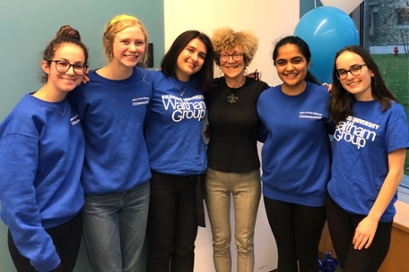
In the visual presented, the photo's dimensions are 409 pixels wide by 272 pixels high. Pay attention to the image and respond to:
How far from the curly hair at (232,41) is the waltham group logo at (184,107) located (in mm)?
309

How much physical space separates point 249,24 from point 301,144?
99 cm

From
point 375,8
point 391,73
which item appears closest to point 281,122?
point 391,73

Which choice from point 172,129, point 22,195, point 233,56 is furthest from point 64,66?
point 233,56

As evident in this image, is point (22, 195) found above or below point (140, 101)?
below

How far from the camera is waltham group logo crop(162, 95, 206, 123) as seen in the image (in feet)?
5.95

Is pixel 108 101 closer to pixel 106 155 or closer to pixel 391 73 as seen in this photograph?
pixel 106 155

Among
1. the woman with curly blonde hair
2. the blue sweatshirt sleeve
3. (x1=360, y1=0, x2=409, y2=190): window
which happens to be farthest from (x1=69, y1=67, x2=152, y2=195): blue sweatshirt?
(x1=360, y1=0, x2=409, y2=190): window

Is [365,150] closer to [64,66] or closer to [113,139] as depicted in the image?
[113,139]

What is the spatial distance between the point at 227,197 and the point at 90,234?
0.78 metres

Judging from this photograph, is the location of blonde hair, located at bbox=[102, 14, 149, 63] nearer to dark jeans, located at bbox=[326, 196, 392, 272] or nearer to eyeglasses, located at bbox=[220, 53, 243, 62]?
eyeglasses, located at bbox=[220, 53, 243, 62]

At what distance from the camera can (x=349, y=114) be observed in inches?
63.7

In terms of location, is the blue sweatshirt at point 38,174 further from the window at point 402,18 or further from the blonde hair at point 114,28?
the window at point 402,18

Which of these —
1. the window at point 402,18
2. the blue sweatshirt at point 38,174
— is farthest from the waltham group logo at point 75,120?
the window at point 402,18

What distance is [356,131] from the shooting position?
61.0 inches
